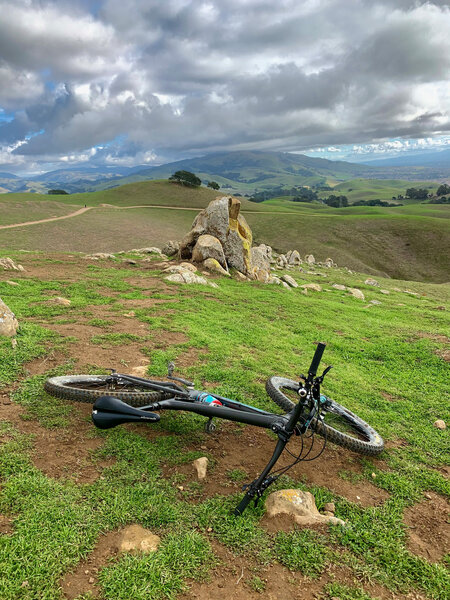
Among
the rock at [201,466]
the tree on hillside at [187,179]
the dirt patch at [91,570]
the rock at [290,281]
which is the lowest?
the rock at [290,281]

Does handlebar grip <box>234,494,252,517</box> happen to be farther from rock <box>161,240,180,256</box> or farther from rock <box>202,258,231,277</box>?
rock <box>161,240,180,256</box>

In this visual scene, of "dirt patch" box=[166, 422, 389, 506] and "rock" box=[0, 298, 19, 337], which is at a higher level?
"rock" box=[0, 298, 19, 337]

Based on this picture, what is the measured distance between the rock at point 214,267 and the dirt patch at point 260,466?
56.8ft

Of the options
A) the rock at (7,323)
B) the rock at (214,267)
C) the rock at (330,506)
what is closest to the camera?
the rock at (330,506)

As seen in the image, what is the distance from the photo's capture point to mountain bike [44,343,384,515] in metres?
4.75

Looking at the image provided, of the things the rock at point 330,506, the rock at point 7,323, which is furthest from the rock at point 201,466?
the rock at point 7,323

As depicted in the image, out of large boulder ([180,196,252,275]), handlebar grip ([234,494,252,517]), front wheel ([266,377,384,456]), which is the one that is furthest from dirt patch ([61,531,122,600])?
large boulder ([180,196,252,275])

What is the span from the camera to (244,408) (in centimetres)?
603

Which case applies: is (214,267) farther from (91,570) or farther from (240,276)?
(91,570)

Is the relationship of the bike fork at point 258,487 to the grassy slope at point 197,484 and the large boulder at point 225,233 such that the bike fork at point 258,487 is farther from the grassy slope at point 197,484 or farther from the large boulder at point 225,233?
the large boulder at point 225,233

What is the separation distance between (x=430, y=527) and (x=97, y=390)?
6176 millimetres

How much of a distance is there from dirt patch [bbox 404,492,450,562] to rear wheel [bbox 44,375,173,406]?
4.53 m

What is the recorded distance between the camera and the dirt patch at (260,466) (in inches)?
211

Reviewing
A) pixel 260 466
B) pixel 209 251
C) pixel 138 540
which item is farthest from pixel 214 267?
pixel 138 540
